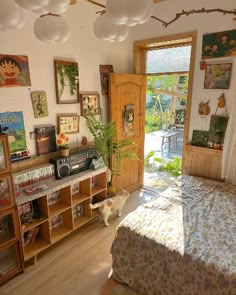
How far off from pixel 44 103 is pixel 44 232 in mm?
1349

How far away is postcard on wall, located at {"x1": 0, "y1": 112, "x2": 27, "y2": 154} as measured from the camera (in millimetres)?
2086

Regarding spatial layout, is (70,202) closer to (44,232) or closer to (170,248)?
(44,232)

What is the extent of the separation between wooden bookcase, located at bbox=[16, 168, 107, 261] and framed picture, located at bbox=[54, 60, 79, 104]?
2.92 ft

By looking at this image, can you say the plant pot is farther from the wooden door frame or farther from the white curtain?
the white curtain

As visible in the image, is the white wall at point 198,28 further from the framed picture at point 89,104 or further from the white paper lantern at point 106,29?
the white paper lantern at point 106,29

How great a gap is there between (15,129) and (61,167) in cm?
60

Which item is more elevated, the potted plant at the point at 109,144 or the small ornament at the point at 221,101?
the small ornament at the point at 221,101

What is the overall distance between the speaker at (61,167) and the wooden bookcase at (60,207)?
55 mm

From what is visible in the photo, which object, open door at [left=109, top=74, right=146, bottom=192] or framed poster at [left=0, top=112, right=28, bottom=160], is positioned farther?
open door at [left=109, top=74, right=146, bottom=192]

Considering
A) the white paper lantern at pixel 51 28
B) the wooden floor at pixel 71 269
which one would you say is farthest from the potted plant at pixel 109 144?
the white paper lantern at pixel 51 28

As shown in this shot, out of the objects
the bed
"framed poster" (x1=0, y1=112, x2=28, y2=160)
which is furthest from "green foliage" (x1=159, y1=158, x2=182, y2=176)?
"framed poster" (x1=0, y1=112, x2=28, y2=160)

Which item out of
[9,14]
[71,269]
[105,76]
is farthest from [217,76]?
[71,269]

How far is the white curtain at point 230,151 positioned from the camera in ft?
8.33

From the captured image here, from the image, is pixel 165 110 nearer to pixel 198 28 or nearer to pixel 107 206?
pixel 198 28
